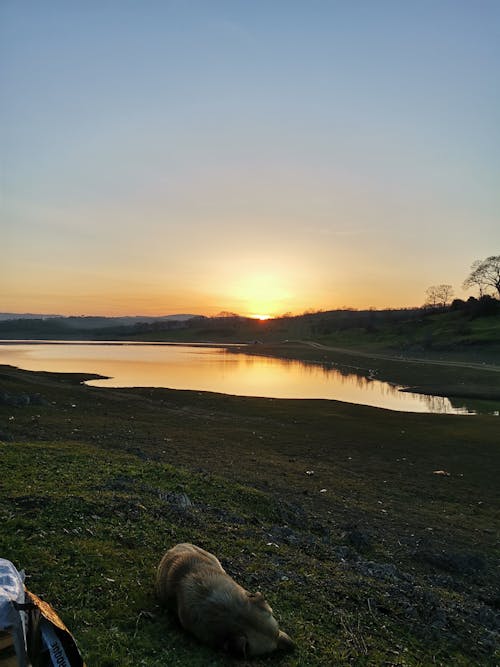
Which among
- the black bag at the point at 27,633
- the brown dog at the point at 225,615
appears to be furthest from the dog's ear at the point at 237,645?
the black bag at the point at 27,633

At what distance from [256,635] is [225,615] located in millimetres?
339

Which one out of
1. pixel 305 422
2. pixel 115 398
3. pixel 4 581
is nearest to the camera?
pixel 4 581

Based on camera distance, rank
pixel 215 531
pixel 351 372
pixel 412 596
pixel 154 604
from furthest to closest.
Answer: pixel 351 372 < pixel 215 531 < pixel 412 596 < pixel 154 604

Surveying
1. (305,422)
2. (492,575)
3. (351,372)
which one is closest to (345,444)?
(305,422)

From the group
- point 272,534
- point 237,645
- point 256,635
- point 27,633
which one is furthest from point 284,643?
point 272,534

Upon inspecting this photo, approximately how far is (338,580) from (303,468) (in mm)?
9234

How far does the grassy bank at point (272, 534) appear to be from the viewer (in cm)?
520

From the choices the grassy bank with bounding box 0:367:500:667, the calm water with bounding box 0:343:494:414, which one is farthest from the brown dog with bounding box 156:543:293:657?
the calm water with bounding box 0:343:494:414

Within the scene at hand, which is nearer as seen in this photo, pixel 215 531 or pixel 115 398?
pixel 215 531

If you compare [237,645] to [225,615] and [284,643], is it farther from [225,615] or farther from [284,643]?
[284,643]

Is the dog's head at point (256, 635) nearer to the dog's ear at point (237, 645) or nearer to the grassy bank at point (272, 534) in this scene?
the dog's ear at point (237, 645)

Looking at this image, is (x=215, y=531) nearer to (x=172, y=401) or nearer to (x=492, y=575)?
(x=492, y=575)

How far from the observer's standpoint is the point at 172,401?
3303 cm

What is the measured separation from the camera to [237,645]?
430 cm
